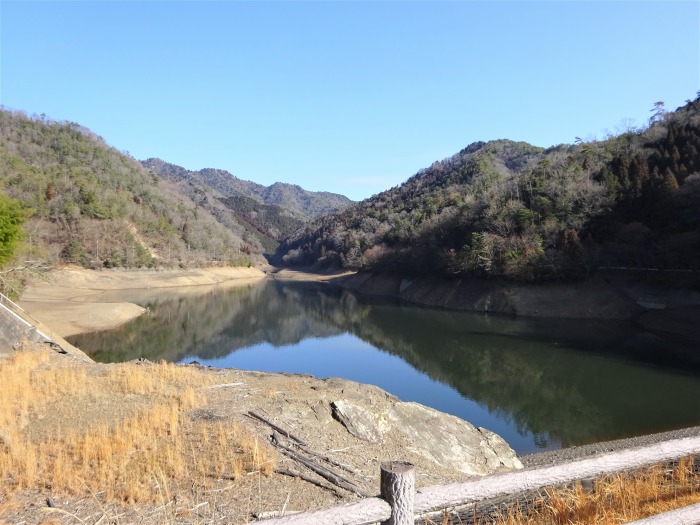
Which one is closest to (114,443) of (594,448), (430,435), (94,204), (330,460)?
(330,460)

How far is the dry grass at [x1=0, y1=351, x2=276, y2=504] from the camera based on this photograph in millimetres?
5680

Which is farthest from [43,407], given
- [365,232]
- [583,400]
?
[365,232]

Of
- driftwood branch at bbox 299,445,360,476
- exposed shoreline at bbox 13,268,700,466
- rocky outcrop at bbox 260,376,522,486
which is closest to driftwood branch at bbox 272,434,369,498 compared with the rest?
driftwood branch at bbox 299,445,360,476

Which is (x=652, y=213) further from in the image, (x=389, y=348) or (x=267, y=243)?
(x=267, y=243)

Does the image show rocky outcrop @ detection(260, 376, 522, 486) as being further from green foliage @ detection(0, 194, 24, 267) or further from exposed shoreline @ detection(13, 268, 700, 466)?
green foliage @ detection(0, 194, 24, 267)

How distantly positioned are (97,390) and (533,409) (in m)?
14.6

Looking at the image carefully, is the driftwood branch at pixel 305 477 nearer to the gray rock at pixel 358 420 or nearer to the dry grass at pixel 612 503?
the dry grass at pixel 612 503

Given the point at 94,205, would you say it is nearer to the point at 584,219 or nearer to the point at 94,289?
the point at 94,289

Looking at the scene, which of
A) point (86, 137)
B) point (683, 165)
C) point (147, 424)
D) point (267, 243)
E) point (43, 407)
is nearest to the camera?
point (147, 424)

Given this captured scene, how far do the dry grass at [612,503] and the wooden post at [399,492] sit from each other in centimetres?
174

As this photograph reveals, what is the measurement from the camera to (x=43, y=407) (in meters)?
8.84

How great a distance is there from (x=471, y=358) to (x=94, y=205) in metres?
70.6

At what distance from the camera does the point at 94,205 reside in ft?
248

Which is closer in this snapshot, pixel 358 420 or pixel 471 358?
pixel 358 420
